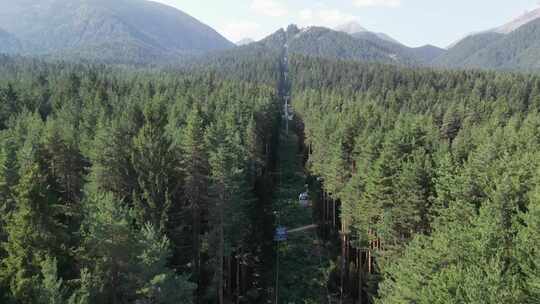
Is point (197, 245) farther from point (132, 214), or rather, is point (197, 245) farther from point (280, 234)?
point (280, 234)

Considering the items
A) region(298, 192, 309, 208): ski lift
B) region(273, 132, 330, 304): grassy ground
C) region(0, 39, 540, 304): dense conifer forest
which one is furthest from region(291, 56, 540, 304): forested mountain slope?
region(298, 192, 309, 208): ski lift

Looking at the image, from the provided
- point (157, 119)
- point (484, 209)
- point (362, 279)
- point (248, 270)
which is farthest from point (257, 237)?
point (484, 209)

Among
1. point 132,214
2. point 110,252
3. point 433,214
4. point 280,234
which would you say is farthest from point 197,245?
point 433,214

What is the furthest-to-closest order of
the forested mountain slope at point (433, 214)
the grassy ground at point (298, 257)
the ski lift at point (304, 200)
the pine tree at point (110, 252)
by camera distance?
the ski lift at point (304, 200), the grassy ground at point (298, 257), the pine tree at point (110, 252), the forested mountain slope at point (433, 214)

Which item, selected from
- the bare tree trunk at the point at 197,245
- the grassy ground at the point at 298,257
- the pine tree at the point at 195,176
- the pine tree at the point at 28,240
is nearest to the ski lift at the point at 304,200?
the grassy ground at the point at 298,257

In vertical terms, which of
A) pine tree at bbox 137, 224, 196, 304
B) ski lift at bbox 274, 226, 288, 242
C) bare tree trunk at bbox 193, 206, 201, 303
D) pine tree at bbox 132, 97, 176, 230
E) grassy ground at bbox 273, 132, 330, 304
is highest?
pine tree at bbox 132, 97, 176, 230

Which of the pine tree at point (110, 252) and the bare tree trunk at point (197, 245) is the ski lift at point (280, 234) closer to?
the bare tree trunk at point (197, 245)

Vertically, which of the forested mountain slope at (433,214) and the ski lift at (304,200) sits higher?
the forested mountain slope at (433,214)

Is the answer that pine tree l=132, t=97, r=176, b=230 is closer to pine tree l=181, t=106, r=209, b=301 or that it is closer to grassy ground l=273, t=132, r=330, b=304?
pine tree l=181, t=106, r=209, b=301

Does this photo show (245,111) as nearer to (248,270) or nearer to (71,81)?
(248,270)

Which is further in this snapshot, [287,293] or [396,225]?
[287,293]

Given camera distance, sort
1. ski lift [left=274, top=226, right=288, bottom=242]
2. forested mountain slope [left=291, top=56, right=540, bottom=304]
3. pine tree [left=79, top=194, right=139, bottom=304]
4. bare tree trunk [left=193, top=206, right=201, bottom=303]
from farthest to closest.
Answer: ski lift [left=274, top=226, right=288, bottom=242] → bare tree trunk [left=193, top=206, right=201, bottom=303] → pine tree [left=79, top=194, right=139, bottom=304] → forested mountain slope [left=291, top=56, right=540, bottom=304]
